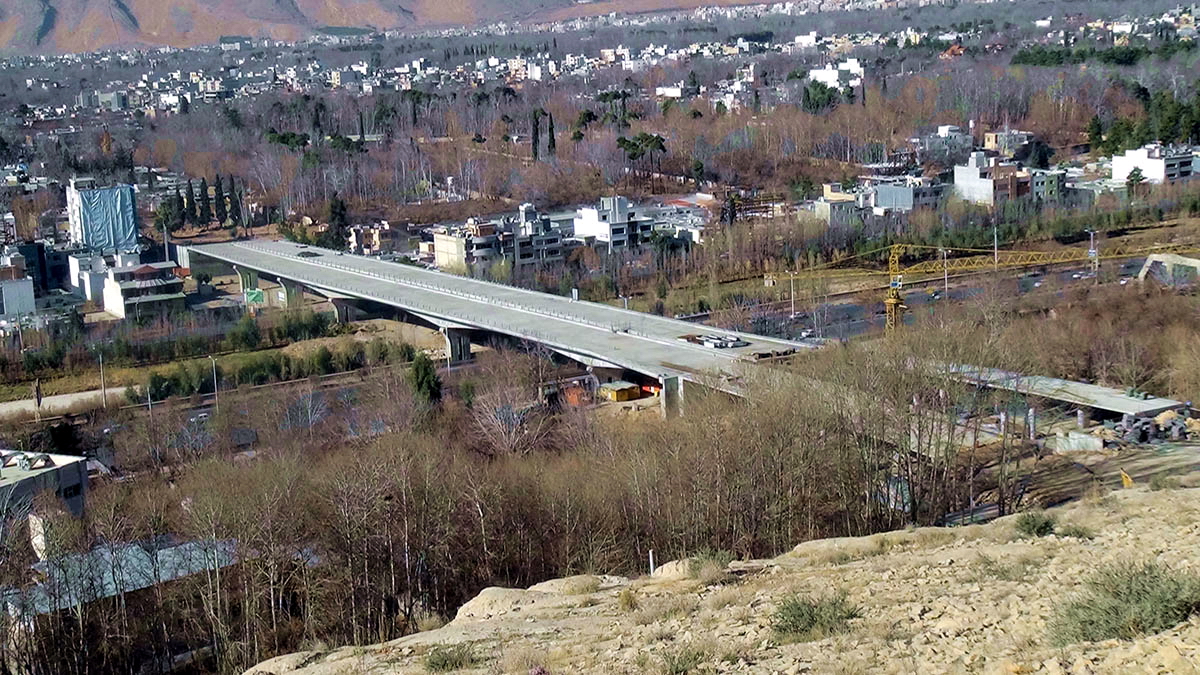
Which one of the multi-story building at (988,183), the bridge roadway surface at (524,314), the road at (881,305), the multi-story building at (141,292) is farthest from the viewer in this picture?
the multi-story building at (988,183)

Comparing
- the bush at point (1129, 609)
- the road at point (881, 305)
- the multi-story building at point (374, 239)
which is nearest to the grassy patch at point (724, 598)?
the bush at point (1129, 609)

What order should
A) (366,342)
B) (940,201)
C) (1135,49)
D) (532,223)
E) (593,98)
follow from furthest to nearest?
(593,98)
(1135,49)
(940,201)
(532,223)
(366,342)

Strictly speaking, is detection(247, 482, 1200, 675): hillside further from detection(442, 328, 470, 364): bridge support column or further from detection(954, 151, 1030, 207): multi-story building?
detection(954, 151, 1030, 207): multi-story building

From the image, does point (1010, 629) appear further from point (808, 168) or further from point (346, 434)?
point (808, 168)

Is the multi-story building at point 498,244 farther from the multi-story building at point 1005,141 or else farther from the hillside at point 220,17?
the hillside at point 220,17

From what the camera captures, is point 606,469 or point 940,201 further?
point 940,201

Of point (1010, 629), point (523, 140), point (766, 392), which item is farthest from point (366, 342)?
point (523, 140)

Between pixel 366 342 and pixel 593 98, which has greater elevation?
pixel 593 98
